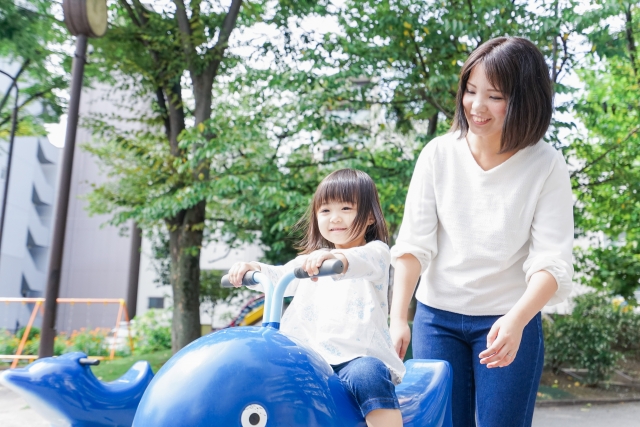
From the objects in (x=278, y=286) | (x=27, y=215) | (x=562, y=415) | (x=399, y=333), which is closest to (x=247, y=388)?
(x=278, y=286)

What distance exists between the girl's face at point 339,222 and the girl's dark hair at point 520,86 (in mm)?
629

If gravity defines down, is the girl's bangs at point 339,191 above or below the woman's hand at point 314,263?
above

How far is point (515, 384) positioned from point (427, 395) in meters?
0.27

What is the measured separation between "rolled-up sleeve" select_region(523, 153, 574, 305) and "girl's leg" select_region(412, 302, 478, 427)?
306 millimetres

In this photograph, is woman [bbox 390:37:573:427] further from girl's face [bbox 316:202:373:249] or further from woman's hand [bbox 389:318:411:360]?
girl's face [bbox 316:202:373:249]

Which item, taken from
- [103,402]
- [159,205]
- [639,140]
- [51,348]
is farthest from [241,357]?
[639,140]

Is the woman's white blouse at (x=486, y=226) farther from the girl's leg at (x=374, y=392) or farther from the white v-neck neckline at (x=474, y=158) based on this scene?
the girl's leg at (x=374, y=392)

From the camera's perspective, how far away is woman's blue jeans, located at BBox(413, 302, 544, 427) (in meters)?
1.93

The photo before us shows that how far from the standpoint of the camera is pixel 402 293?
2.06 meters

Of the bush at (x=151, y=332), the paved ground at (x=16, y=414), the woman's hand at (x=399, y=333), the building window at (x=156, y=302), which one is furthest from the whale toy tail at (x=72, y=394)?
the building window at (x=156, y=302)

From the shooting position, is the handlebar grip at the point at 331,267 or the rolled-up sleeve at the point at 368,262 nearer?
the handlebar grip at the point at 331,267

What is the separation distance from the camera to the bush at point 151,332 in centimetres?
1350

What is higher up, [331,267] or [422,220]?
[422,220]

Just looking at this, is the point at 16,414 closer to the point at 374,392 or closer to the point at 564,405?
the point at 374,392
